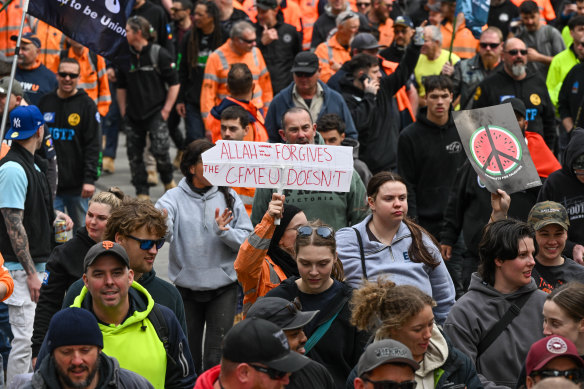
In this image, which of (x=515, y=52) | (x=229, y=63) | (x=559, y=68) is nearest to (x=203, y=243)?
(x=515, y=52)

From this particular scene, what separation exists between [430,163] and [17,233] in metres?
3.80

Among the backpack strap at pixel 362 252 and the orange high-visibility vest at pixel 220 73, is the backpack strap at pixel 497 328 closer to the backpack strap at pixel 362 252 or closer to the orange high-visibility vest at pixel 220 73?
the backpack strap at pixel 362 252

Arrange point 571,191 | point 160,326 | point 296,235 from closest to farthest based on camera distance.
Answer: point 160,326 < point 296,235 < point 571,191

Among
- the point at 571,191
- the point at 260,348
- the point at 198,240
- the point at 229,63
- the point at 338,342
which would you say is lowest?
the point at 338,342

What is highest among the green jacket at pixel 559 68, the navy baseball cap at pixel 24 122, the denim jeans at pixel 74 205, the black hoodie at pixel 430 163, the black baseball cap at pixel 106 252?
the green jacket at pixel 559 68

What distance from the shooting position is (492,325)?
5.96 metres

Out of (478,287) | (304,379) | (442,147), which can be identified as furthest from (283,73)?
(304,379)

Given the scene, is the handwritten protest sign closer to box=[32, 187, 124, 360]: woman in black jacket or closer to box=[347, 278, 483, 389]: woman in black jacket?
box=[32, 187, 124, 360]: woman in black jacket

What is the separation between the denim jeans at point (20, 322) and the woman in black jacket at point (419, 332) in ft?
11.0

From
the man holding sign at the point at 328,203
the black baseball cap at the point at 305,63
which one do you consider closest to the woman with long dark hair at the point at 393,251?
the man holding sign at the point at 328,203

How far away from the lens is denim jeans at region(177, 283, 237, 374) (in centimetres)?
785

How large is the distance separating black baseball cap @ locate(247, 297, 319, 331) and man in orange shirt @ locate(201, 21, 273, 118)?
7.24 meters

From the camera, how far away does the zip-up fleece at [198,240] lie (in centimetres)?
774

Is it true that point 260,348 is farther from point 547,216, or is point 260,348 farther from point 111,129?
point 111,129
